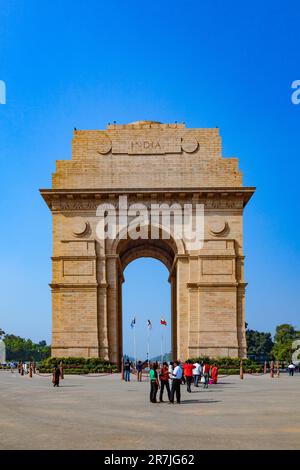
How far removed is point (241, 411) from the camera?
65.6 feet

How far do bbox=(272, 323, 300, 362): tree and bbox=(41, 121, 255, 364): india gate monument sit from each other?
48285mm

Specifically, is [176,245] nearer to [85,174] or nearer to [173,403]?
[85,174]

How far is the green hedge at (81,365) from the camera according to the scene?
44.0 metres

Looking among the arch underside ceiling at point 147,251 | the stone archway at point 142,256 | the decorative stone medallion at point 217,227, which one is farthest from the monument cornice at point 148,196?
the arch underside ceiling at point 147,251

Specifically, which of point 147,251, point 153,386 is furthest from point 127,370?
point 147,251

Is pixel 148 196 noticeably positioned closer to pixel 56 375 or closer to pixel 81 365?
pixel 81 365

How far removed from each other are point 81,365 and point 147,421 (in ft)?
90.5

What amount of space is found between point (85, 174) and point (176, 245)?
27.3 feet

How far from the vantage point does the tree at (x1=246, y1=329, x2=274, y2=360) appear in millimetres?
121875

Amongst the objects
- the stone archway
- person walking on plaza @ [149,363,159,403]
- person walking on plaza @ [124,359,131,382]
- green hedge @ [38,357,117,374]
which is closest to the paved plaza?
person walking on plaza @ [149,363,159,403]

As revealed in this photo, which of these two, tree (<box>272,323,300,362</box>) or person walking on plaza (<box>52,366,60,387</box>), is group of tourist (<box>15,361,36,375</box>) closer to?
person walking on plaza (<box>52,366,60,387</box>)

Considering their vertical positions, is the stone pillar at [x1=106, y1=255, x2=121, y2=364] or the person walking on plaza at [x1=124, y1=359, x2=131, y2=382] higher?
the stone pillar at [x1=106, y1=255, x2=121, y2=364]

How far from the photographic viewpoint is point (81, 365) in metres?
44.6
